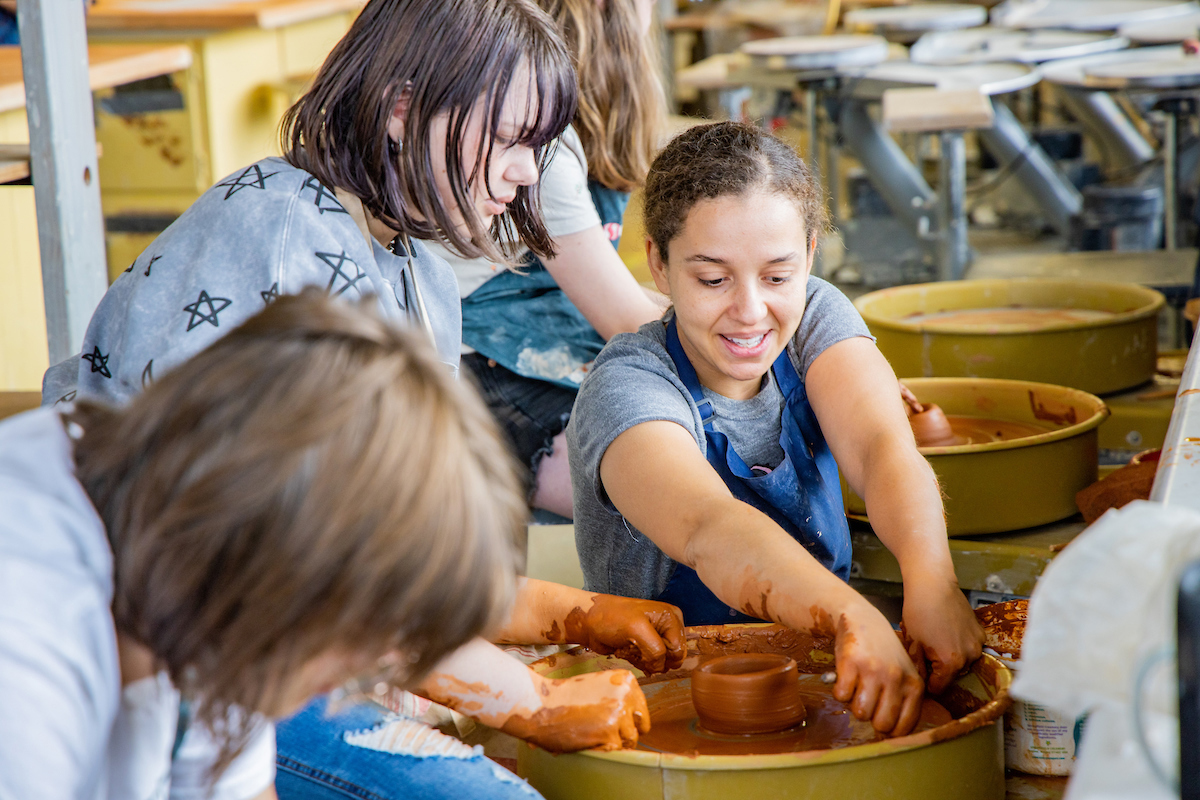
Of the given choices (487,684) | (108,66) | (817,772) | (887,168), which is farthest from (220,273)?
(887,168)

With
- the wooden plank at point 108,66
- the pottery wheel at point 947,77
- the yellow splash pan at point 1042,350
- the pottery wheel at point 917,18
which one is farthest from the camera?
the pottery wheel at point 917,18

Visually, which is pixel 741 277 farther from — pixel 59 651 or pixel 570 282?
pixel 59 651

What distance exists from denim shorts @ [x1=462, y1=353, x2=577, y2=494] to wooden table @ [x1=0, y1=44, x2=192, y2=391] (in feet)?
4.35

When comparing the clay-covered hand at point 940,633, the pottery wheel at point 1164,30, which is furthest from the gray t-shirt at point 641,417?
the pottery wheel at point 1164,30

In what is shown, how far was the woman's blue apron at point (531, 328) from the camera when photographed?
1.96 meters

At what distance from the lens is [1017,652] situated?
3.89 ft

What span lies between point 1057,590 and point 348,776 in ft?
2.33

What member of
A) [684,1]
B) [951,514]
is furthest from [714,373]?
[684,1]

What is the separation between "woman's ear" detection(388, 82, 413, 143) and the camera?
1.25 m

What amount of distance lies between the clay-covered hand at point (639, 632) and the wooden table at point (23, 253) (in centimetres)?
201

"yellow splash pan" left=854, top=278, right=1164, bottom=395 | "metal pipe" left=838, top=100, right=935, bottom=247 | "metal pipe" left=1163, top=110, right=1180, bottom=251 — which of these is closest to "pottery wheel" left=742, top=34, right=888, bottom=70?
"metal pipe" left=838, top=100, right=935, bottom=247

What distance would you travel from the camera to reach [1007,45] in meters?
5.19

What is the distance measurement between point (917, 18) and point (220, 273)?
536 centimetres

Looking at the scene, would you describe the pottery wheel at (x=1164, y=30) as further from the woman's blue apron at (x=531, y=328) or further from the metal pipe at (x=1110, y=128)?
the woman's blue apron at (x=531, y=328)
